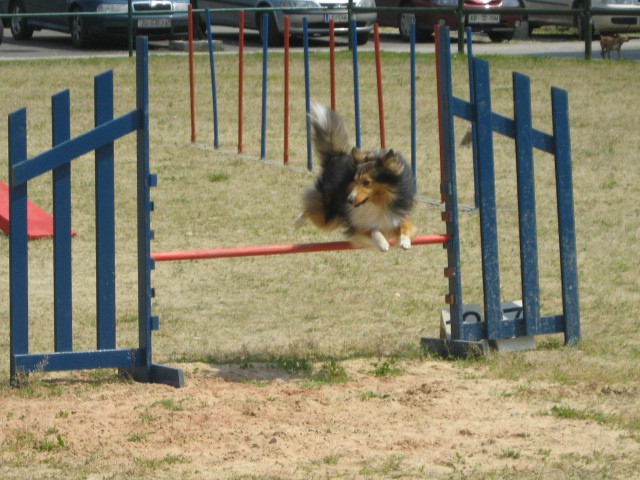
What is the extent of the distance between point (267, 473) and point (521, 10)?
17.6 meters

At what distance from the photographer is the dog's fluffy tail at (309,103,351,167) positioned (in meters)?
7.42

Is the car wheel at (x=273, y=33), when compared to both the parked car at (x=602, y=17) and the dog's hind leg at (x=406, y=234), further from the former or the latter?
the dog's hind leg at (x=406, y=234)

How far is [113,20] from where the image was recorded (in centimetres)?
2238

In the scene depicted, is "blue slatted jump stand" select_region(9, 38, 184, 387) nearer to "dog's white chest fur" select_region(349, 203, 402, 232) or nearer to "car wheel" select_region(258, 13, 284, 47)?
"dog's white chest fur" select_region(349, 203, 402, 232)

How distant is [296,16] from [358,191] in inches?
624

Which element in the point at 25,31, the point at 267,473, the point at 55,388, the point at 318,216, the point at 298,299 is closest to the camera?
the point at 267,473

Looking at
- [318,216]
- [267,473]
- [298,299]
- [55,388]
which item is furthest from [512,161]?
[267,473]

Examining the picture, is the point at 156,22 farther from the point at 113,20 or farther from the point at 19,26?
the point at 19,26

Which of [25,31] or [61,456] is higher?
[25,31]

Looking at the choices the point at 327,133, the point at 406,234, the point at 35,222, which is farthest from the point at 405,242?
the point at 35,222

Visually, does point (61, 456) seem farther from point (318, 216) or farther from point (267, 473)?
point (318, 216)

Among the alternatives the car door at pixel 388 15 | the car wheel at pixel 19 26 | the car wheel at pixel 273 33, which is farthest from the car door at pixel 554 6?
the car wheel at pixel 19 26

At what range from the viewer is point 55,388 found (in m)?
6.39

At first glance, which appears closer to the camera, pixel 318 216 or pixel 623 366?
pixel 623 366
